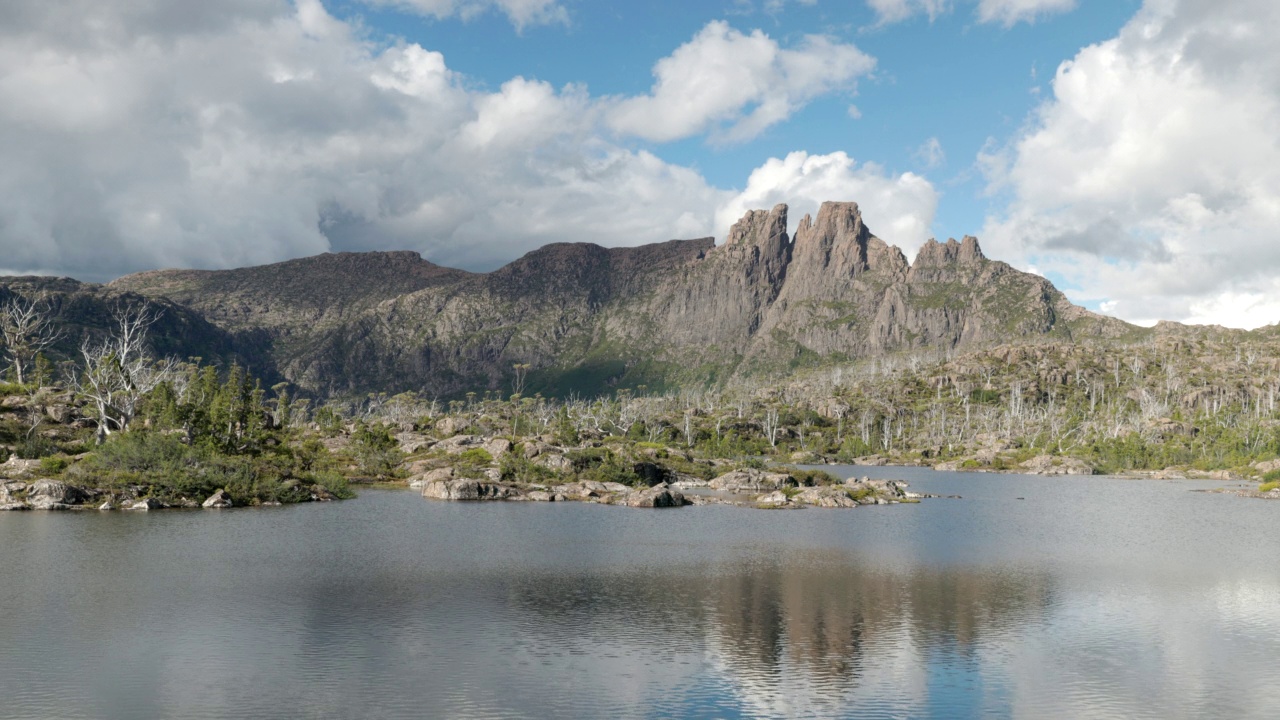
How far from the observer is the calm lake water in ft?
102

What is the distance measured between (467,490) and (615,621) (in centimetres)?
7173

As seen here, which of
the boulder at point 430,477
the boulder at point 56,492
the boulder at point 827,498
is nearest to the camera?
the boulder at point 56,492

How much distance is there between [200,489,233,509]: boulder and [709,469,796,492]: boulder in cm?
7143

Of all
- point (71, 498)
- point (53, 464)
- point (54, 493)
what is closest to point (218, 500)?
point (71, 498)

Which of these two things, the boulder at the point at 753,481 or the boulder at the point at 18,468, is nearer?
the boulder at the point at 18,468

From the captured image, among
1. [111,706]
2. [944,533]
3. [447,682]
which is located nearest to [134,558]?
[111,706]

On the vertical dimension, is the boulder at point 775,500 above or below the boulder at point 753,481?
below

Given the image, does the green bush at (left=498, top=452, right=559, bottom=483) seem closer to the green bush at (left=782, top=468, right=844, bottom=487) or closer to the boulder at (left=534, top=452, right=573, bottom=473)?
the boulder at (left=534, top=452, right=573, bottom=473)

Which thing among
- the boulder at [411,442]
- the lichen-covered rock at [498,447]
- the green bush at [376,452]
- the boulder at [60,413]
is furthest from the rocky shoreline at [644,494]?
the boulder at [60,413]

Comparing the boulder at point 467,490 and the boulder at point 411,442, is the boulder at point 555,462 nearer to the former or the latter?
the boulder at point 467,490

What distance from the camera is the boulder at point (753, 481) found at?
132 metres

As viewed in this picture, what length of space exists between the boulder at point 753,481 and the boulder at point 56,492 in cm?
8524

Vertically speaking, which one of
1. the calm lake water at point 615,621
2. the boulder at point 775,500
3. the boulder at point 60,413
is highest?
A: the boulder at point 60,413

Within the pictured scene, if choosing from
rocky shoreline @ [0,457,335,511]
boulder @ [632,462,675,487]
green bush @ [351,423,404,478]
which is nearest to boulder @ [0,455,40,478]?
rocky shoreline @ [0,457,335,511]
